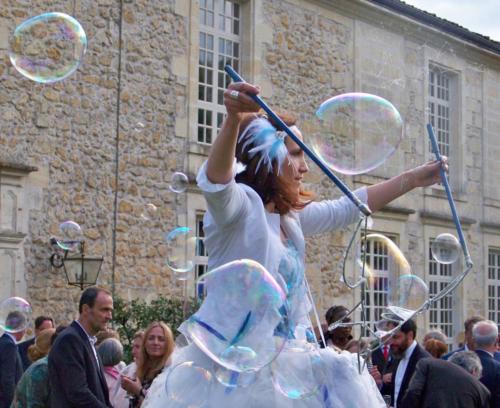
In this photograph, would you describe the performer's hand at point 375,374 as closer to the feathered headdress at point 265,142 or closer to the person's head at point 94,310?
the person's head at point 94,310

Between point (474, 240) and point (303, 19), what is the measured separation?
660 cm

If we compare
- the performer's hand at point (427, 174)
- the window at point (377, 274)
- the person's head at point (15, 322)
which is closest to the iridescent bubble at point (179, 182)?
the window at point (377, 274)

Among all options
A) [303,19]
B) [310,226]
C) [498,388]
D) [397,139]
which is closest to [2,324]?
[498,388]

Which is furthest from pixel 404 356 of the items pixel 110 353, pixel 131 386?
pixel 131 386

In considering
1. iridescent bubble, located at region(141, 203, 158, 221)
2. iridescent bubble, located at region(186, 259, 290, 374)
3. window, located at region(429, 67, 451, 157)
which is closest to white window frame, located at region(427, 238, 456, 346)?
window, located at region(429, 67, 451, 157)

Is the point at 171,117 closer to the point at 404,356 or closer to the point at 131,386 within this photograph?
the point at 404,356

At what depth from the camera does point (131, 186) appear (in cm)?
1394

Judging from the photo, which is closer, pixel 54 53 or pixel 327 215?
pixel 327 215

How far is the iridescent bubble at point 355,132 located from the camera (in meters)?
4.95

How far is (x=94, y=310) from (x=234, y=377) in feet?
10.6

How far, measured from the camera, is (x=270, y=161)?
3.53 m

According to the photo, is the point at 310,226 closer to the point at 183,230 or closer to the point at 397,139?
the point at 397,139

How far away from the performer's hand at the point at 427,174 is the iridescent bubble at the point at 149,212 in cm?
1035

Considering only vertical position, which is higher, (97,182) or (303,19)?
(303,19)
